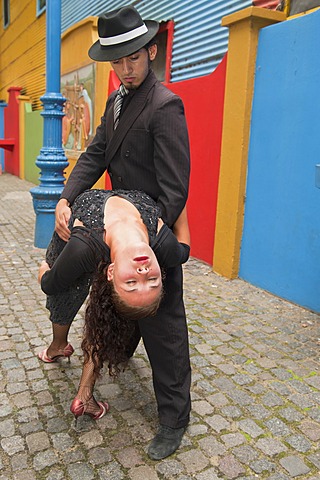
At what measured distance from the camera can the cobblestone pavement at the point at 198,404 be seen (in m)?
2.40

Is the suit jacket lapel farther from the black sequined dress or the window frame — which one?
the window frame

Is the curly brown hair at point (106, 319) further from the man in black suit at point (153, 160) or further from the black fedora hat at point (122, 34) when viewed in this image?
the black fedora hat at point (122, 34)

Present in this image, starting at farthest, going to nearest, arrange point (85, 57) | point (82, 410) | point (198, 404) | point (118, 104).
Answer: point (85, 57)
point (198, 404)
point (82, 410)
point (118, 104)

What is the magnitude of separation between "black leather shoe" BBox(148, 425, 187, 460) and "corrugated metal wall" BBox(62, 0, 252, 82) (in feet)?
18.5

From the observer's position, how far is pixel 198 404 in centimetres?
296

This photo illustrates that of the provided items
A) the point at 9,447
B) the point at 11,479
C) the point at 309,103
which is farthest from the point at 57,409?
the point at 309,103

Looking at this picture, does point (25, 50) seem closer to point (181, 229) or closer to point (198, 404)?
point (181, 229)

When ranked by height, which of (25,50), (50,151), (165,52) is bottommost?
(50,151)

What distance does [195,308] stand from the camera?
457 cm

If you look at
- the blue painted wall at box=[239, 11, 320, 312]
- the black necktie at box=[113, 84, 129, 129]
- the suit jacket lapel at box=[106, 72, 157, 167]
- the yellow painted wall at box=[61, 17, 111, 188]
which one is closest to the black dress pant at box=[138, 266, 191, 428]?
the suit jacket lapel at box=[106, 72, 157, 167]

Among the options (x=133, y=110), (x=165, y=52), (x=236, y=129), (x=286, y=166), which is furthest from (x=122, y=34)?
(x=165, y=52)

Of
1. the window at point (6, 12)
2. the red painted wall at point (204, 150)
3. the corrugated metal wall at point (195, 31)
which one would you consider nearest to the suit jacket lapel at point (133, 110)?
the red painted wall at point (204, 150)

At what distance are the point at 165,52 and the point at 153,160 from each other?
6.58 meters

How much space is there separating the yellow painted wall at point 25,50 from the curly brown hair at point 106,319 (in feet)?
45.9
